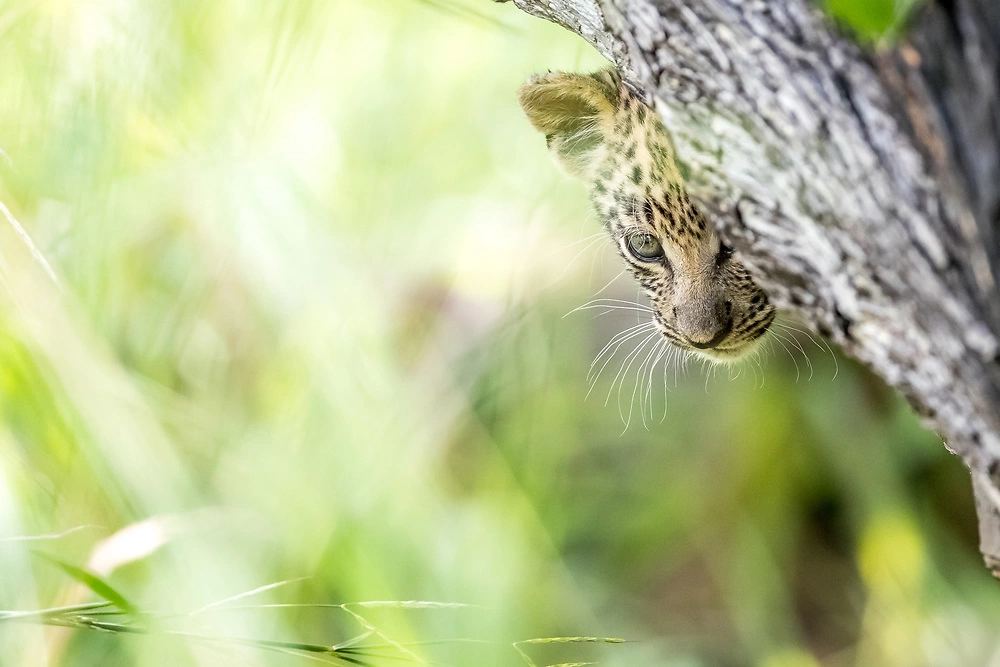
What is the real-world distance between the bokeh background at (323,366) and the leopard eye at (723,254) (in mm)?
362

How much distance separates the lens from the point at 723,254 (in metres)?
1.17

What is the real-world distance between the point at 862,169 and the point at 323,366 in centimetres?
79

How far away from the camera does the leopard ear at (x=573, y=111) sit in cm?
126

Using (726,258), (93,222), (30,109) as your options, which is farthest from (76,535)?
(726,258)

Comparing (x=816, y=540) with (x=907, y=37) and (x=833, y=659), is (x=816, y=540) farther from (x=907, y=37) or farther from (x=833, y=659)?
(x=907, y=37)

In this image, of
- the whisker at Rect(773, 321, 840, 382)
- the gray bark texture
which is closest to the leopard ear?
the whisker at Rect(773, 321, 840, 382)

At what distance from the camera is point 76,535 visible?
3.41 ft

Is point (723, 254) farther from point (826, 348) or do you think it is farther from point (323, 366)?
point (826, 348)

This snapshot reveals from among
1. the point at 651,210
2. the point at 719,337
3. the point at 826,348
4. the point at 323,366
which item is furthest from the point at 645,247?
the point at 826,348

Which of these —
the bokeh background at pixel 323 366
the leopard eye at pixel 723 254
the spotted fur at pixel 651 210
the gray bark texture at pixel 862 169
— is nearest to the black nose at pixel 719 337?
the spotted fur at pixel 651 210

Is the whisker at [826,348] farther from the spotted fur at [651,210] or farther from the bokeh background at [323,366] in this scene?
the spotted fur at [651,210]

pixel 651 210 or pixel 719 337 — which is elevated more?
pixel 651 210

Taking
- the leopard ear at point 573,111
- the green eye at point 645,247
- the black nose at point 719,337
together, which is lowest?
the black nose at point 719,337

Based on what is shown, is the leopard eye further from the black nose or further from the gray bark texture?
the gray bark texture
